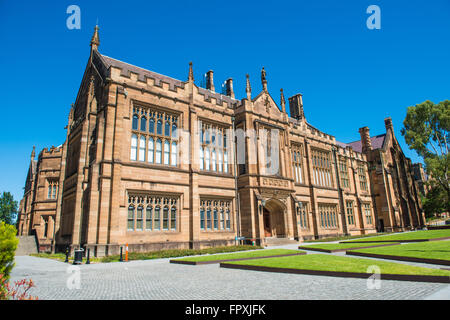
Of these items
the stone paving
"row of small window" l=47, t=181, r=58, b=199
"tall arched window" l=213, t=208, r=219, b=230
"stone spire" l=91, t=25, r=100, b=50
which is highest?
"stone spire" l=91, t=25, r=100, b=50

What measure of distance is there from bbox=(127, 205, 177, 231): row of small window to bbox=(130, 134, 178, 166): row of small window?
3574mm

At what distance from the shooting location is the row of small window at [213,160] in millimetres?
24719

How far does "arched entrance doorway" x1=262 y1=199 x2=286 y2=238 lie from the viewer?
1078 inches

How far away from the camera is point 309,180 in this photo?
32469 mm

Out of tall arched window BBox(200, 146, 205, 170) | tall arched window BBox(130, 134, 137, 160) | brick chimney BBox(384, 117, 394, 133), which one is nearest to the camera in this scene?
tall arched window BBox(130, 134, 137, 160)

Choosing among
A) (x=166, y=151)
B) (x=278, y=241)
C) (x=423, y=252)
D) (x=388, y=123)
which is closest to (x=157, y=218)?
(x=166, y=151)

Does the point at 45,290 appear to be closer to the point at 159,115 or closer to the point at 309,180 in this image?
the point at 159,115

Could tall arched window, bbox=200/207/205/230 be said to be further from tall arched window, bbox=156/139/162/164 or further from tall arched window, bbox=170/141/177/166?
tall arched window, bbox=156/139/162/164

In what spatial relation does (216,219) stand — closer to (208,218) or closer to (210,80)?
(208,218)

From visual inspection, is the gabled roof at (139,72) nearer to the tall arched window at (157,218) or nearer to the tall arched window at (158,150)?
the tall arched window at (158,150)

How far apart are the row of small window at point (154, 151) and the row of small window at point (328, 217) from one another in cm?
1941

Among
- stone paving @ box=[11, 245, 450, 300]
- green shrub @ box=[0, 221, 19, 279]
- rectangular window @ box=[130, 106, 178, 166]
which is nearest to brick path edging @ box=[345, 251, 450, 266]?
stone paving @ box=[11, 245, 450, 300]

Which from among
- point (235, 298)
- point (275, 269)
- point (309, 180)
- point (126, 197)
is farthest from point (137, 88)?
point (309, 180)
